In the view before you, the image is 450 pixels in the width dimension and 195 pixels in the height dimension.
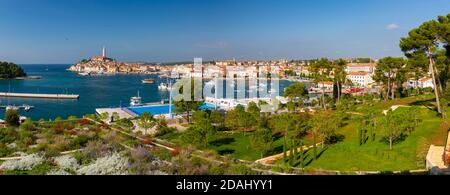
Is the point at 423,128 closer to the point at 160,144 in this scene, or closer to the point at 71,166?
→ the point at 160,144

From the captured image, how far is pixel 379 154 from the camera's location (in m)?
7.57

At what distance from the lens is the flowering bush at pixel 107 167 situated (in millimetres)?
5077

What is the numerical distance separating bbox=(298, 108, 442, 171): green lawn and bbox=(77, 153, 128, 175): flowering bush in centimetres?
376

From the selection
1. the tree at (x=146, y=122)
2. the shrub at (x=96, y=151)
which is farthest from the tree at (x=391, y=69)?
the shrub at (x=96, y=151)

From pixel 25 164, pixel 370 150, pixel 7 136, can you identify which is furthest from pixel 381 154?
pixel 7 136

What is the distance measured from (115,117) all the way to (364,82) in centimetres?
3287

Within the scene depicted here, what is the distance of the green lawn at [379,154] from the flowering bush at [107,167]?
3757 millimetres

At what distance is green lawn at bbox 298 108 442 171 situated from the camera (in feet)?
22.2

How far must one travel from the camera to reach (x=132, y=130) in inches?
514

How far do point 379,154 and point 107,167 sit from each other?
529 centimetres

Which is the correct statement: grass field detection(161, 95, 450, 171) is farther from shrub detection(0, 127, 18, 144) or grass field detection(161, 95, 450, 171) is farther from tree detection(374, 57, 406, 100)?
tree detection(374, 57, 406, 100)

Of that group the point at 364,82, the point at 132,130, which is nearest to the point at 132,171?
the point at 132,130

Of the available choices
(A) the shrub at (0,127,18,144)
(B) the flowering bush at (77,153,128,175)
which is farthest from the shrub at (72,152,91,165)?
(A) the shrub at (0,127,18,144)

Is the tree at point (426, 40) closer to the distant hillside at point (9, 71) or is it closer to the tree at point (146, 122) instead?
the tree at point (146, 122)
